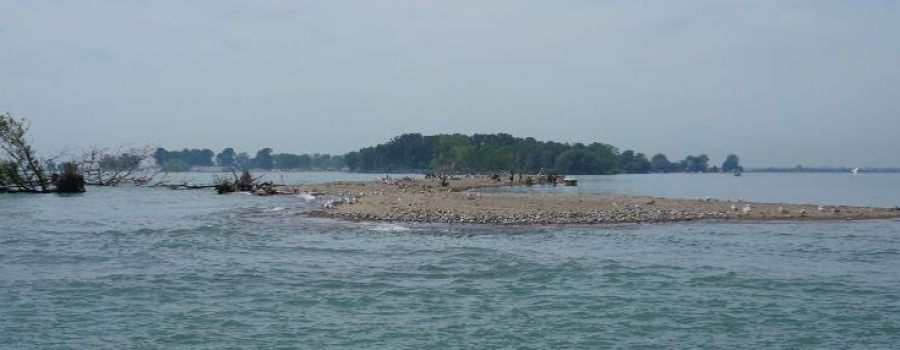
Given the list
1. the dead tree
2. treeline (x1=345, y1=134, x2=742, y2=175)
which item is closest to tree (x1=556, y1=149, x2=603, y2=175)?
treeline (x1=345, y1=134, x2=742, y2=175)

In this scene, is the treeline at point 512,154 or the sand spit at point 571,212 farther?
the treeline at point 512,154

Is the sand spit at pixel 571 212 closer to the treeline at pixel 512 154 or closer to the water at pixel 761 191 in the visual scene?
the water at pixel 761 191

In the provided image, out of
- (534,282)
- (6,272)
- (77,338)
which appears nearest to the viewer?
(77,338)

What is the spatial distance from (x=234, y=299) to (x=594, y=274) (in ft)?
25.4

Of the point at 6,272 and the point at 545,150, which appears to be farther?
the point at 545,150

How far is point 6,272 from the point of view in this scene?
1711 centimetres

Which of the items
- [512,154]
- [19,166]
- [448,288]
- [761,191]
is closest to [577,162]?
[512,154]

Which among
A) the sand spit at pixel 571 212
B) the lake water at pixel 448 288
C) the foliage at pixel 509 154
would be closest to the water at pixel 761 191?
the sand spit at pixel 571 212

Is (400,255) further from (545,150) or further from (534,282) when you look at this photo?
(545,150)

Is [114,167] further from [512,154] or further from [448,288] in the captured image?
[512,154]

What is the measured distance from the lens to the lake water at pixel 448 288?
1177 cm

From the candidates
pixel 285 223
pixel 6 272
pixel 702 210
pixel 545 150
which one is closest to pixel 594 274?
pixel 6 272

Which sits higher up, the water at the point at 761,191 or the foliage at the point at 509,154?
the foliage at the point at 509,154

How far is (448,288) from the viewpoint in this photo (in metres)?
15.4
